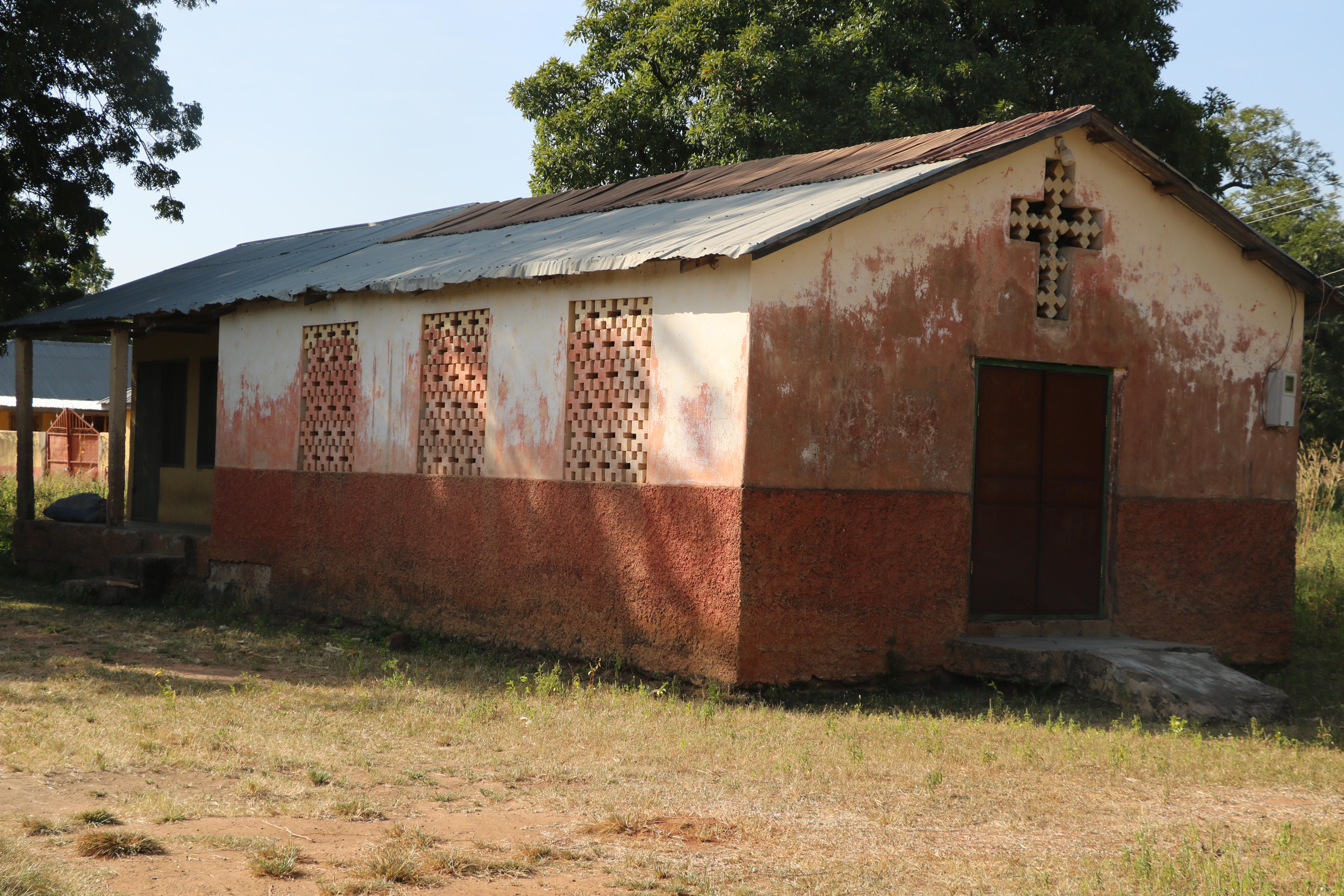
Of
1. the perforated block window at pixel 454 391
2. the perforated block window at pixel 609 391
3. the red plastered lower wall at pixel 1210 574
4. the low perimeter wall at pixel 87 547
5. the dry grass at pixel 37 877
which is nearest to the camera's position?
the dry grass at pixel 37 877

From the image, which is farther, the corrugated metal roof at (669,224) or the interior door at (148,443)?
the interior door at (148,443)

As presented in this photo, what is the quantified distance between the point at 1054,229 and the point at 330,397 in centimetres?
618

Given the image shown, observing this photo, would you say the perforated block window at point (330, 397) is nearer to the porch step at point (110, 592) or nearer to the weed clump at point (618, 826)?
the porch step at point (110, 592)

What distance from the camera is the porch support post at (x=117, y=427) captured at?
42.9 ft

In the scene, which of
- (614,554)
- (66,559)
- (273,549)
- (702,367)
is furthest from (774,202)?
(66,559)

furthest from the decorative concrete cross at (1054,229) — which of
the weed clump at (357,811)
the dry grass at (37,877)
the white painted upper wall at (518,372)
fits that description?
the dry grass at (37,877)

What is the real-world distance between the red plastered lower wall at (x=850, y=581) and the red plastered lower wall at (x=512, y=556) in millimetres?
185

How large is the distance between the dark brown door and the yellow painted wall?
9.37 m

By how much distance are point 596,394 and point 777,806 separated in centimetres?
391

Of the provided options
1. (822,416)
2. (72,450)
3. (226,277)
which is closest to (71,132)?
(226,277)

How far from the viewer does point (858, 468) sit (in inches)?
322

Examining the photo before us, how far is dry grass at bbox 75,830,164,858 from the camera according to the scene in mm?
4414

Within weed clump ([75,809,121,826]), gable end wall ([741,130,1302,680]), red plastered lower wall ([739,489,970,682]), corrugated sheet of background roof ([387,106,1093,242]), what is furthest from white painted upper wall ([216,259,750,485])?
weed clump ([75,809,121,826])

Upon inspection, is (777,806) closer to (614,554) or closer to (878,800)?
(878,800)
